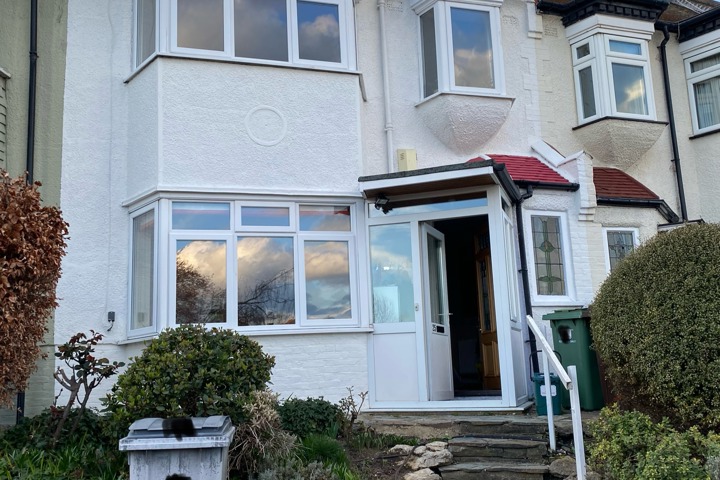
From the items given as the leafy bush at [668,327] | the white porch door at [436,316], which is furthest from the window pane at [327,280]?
the leafy bush at [668,327]

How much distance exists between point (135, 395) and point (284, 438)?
1.39 m

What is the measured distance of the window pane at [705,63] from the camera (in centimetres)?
1318

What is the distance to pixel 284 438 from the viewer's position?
6953 millimetres

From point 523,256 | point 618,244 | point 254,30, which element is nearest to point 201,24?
point 254,30

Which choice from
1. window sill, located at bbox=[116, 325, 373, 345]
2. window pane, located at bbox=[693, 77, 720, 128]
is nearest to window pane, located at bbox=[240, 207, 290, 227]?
window sill, located at bbox=[116, 325, 373, 345]

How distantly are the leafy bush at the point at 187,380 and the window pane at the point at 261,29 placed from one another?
4.58 metres

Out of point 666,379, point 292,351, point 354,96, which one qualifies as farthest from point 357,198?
point 666,379

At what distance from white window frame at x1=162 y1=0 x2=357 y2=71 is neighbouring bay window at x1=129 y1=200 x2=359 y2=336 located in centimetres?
194

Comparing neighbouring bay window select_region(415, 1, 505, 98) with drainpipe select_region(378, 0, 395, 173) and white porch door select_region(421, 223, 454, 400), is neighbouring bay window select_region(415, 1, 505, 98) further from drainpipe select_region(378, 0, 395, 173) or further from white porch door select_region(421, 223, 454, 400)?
white porch door select_region(421, 223, 454, 400)

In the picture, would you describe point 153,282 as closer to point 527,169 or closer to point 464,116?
point 464,116

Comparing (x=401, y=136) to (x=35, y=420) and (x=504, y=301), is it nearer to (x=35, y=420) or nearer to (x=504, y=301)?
(x=504, y=301)

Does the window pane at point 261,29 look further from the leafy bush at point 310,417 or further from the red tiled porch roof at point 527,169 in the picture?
the leafy bush at point 310,417

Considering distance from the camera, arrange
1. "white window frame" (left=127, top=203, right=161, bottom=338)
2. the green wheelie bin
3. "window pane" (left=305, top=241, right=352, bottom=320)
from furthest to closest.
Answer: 1. "window pane" (left=305, top=241, right=352, bottom=320)
2. "white window frame" (left=127, top=203, right=161, bottom=338)
3. the green wheelie bin

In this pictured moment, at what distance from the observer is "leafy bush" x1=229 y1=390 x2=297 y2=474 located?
6.71m
